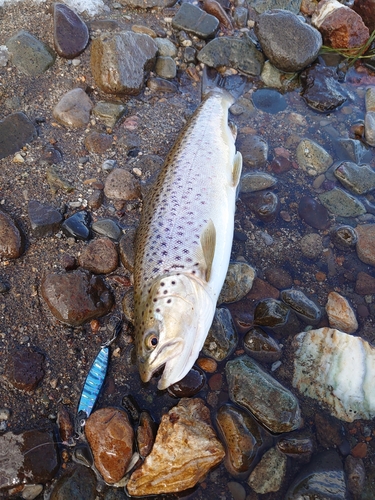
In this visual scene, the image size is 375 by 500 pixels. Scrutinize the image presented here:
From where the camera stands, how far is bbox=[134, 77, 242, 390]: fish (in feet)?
10.4

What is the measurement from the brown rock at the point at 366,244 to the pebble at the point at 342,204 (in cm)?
24

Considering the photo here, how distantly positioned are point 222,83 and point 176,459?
453 centimetres

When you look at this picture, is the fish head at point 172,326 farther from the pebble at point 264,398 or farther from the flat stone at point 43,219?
the flat stone at point 43,219

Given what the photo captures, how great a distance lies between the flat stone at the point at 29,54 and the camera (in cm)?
500

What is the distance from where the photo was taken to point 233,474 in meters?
3.14

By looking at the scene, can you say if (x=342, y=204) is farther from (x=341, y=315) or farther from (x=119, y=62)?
(x=119, y=62)

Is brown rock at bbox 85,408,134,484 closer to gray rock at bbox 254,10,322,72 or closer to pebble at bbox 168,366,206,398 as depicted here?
pebble at bbox 168,366,206,398

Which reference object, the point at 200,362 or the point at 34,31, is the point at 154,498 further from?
the point at 34,31

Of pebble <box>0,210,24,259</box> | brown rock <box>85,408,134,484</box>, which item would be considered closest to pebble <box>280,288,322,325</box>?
brown rock <box>85,408,134,484</box>

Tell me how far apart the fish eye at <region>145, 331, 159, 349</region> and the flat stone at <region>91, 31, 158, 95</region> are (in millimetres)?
3207

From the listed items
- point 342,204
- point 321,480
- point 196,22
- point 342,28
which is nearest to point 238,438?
point 321,480

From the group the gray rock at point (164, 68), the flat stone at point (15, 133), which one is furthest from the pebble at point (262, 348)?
the gray rock at point (164, 68)

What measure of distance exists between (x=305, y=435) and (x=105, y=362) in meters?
1.75

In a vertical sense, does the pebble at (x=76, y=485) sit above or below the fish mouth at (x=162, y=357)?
below
